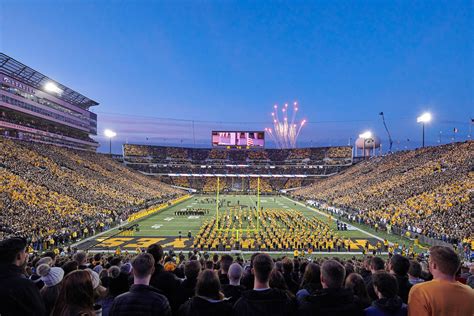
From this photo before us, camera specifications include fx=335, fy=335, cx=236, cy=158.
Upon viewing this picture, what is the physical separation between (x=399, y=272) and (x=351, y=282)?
72 cm

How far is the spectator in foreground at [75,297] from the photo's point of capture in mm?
2404

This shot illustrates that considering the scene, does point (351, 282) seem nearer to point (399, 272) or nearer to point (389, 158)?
point (399, 272)

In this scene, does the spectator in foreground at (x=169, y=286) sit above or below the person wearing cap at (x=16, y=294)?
below

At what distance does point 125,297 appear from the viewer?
2770 mm

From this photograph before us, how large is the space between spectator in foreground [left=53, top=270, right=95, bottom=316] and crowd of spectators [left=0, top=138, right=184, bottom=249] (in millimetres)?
17598

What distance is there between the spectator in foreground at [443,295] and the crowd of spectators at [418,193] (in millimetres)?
18146

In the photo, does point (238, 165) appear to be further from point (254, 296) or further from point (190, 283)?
point (254, 296)

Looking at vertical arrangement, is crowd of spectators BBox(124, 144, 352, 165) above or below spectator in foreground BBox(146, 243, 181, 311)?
above

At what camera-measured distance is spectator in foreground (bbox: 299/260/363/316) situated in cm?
270

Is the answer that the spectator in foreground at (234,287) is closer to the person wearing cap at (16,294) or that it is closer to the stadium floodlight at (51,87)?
the person wearing cap at (16,294)

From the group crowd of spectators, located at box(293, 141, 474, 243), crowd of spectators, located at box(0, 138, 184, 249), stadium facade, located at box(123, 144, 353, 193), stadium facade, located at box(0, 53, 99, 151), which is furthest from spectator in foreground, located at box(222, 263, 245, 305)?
stadium facade, located at box(123, 144, 353, 193)

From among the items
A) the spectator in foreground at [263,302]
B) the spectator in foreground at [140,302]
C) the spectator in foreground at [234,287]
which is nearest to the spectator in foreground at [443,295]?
the spectator in foreground at [263,302]

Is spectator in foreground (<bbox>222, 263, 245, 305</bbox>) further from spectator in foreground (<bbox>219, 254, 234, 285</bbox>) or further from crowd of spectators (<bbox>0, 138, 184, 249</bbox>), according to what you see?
crowd of spectators (<bbox>0, 138, 184, 249</bbox>)

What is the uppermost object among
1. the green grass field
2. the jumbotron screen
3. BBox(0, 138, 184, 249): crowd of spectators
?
the jumbotron screen
